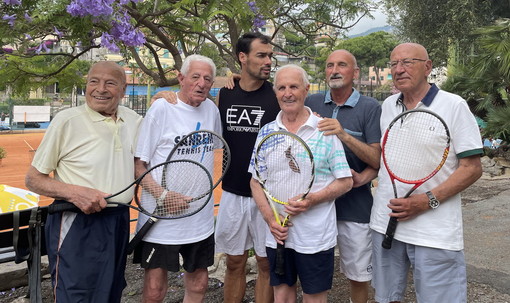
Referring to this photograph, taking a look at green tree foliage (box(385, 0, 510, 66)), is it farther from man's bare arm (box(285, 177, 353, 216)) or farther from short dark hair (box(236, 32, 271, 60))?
man's bare arm (box(285, 177, 353, 216))

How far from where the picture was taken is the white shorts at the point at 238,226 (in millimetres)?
3436

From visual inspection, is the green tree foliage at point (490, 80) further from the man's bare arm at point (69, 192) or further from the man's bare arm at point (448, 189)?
the man's bare arm at point (69, 192)

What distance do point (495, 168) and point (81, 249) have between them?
41.1 feet

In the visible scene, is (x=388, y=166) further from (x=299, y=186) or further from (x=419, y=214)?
(x=299, y=186)

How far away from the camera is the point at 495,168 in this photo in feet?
40.8

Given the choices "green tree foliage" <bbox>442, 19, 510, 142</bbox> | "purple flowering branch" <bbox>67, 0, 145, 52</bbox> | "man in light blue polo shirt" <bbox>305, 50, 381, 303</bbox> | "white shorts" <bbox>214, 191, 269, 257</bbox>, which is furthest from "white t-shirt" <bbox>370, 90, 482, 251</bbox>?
"green tree foliage" <bbox>442, 19, 510, 142</bbox>

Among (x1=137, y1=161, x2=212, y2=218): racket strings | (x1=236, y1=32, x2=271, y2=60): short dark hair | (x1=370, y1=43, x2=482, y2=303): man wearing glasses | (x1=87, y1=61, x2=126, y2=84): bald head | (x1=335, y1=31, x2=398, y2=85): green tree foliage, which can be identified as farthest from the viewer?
(x1=335, y1=31, x2=398, y2=85): green tree foliage

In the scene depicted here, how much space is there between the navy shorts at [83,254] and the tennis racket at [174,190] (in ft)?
0.75

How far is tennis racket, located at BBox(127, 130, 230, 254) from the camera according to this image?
2926 millimetres

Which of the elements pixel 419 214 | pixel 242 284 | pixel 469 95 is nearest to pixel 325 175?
pixel 419 214

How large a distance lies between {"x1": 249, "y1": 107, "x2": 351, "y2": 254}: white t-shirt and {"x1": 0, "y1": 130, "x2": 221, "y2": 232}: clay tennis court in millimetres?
8032

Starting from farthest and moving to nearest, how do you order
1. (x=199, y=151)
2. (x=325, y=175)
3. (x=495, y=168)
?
(x=495, y=168)
(x=199, y=151)
(x=325, y=175)

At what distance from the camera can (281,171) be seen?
2852 mm

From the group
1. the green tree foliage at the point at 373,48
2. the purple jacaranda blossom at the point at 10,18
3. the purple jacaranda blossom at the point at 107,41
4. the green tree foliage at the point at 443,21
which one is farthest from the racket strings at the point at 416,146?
the green tree foliage at the point at 373,48
